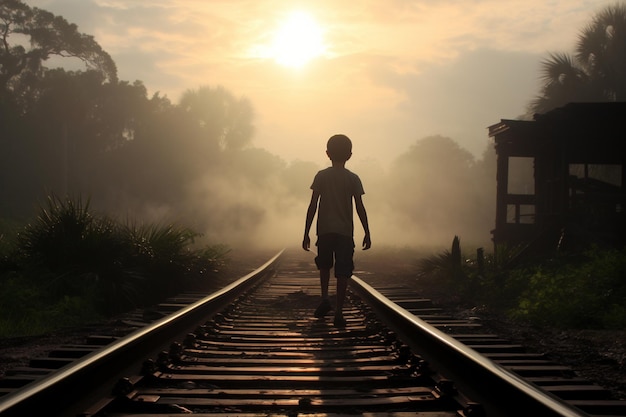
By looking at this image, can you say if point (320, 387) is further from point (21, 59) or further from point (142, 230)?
point (21, 59)

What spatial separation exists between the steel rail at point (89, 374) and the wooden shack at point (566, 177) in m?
9.57

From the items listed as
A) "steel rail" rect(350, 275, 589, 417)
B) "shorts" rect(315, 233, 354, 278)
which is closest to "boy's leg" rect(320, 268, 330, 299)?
"shorts" rect(315, 233, 354, 278)

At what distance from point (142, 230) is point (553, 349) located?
7050 mm

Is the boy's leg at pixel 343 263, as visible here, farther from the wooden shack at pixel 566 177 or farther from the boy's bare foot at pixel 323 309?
the wooden shack at pixel 566 177

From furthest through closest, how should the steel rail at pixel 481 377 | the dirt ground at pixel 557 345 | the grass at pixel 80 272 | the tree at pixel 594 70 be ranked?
1. the tree at pixel 594 70
2. the grass at pixel 80 272
3. the dirt ground at pixel 557 345
4. the steel rail at pixel 481 377

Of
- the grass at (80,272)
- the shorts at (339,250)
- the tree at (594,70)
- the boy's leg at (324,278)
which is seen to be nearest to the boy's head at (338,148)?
the shorts at (339,250)

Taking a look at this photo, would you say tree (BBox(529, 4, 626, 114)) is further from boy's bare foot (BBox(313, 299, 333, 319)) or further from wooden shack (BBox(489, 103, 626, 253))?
boy's bare foot (BBox(313, 299, 333, 319))

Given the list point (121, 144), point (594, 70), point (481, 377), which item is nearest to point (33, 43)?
point (121, 144)

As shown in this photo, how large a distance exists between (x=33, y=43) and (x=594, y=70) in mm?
30228

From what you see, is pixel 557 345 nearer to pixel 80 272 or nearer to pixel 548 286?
pixel 548 286

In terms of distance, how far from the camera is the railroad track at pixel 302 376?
349 cm

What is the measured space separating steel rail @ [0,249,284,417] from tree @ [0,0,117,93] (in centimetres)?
3964

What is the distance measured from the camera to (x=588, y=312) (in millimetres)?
7809

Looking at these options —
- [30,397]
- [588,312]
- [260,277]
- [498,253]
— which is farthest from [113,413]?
[498,253]
